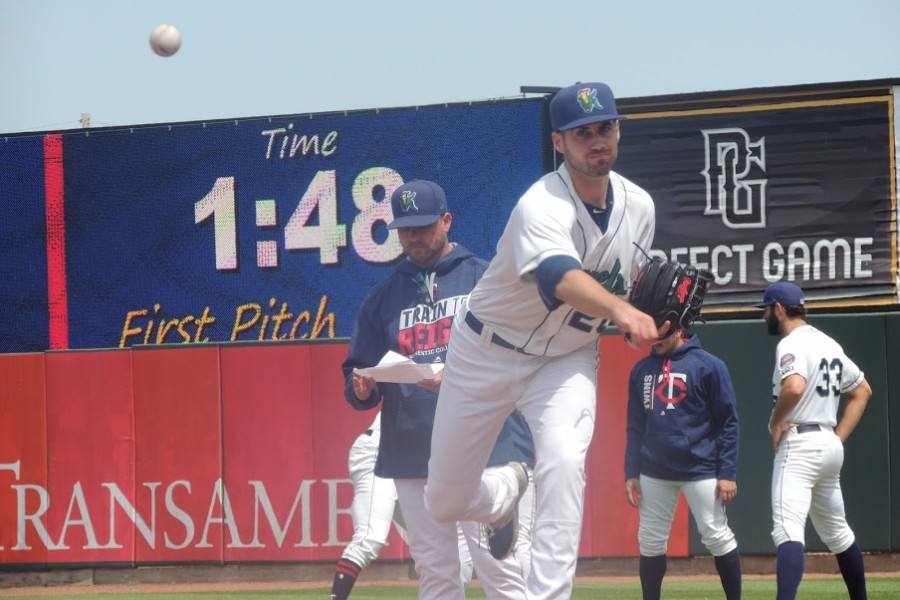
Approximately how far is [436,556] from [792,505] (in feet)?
7.38

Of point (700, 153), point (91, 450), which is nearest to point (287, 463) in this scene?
point (91, 450)

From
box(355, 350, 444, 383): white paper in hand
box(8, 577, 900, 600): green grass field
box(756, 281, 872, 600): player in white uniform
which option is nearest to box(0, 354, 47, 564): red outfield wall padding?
box(8, 577, 900, 600): green grass field

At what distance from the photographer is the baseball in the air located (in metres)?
15.0

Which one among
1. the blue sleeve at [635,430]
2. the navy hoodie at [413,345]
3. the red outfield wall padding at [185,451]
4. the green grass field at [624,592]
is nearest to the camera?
the navy hoodie at [413,345]

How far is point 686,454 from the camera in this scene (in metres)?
7.58

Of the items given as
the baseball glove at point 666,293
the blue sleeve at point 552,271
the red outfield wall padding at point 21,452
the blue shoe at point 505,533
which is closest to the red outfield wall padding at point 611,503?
the red outfield wall padding at point 21,452

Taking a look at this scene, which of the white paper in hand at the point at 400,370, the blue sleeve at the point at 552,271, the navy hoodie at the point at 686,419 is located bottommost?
the navy hoodie at the point at 686,419

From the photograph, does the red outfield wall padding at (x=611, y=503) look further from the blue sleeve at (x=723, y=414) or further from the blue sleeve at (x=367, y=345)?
the blue sleeve at (x=367, y=345)

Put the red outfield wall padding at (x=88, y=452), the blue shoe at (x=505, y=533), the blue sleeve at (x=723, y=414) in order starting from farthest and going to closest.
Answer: the red outfield wall padding at (x=88, y=452) → the blue sleeve at (x=723, y=414) → the blue shoe at (x=505, y=533)

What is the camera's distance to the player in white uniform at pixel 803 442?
23.5 feet

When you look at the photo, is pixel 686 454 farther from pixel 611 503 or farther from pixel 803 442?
pixel 611 503

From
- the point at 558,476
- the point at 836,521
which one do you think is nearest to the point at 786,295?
the point at 836,521

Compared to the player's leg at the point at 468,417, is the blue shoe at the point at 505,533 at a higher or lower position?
lower

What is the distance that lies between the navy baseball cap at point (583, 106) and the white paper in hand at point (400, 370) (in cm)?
126
